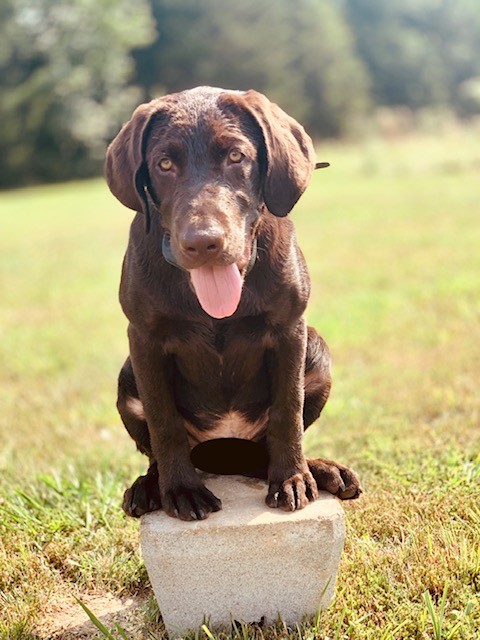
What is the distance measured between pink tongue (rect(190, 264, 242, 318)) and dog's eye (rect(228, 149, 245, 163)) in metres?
0.34

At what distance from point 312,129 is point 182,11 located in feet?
29.8

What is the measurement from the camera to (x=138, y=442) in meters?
3.27

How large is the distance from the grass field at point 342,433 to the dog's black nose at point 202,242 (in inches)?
53.3

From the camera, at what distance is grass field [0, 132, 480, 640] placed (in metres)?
2.98

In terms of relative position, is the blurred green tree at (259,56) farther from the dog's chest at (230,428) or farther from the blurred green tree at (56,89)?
the dog's chest at (230,428)

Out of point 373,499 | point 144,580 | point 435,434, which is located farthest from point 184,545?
point 435,434

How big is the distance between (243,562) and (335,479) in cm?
45

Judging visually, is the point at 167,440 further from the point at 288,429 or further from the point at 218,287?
the point at 218,287

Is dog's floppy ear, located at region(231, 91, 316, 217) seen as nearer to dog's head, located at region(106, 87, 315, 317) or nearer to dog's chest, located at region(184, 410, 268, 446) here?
dog's head, located at region(106, 87, 315, 317)

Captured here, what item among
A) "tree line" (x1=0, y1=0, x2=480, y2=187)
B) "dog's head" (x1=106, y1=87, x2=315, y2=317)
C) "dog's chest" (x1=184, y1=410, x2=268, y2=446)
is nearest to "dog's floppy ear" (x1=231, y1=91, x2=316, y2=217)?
"dog's head" (x1=106, y1=87, x2=315, y2=317)

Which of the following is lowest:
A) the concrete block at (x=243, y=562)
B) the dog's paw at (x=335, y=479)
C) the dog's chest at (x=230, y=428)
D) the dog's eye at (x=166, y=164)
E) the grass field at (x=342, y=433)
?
the grass field at (x=342, y=433)

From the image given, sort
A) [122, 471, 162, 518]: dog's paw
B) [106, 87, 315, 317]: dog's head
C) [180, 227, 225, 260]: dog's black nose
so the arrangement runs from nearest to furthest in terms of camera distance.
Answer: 1. [180, 227, 225, 260]: dog's black nose
2. [106, 87, 315, 317]: dog's head
3. [122, 471, 162, 518]: dog's paw

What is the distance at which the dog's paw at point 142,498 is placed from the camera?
296 centimetres

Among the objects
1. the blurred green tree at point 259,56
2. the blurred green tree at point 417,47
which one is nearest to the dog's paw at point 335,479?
the blurred green tree at point 259,56
